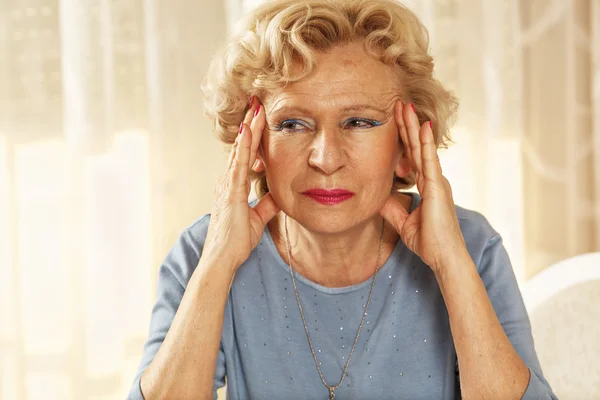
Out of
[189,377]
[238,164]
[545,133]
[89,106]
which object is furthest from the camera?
[545,133]

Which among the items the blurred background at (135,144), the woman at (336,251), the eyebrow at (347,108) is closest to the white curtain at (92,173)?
the blurred background at (135,144)

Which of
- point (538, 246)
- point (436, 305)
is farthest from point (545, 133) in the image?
point (436, 305)

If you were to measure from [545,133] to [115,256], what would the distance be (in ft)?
5.56

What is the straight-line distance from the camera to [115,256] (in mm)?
2602

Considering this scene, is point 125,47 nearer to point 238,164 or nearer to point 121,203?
point 121,203

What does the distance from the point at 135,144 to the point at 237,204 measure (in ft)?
3.50

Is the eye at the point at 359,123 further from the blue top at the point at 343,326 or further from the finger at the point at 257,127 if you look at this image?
the blue top at the point at 343,326

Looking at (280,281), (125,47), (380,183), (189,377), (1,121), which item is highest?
(125,47)

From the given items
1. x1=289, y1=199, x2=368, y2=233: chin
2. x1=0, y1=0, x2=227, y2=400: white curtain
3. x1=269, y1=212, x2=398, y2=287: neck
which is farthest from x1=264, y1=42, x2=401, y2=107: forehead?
x1=0, y1=0, x2=227, y2=400: white curtain

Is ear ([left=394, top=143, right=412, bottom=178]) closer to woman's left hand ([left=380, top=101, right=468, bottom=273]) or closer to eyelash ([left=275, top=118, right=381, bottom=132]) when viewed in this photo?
woman's left hand ([left=380, top=101, right=468, bottom=273])

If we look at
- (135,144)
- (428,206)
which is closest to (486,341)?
(428,206)

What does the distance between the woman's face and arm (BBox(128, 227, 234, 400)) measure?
24 centimetres

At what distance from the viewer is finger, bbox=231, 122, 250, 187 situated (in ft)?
5.40

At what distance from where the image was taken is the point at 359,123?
62.1 inches
